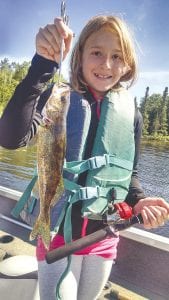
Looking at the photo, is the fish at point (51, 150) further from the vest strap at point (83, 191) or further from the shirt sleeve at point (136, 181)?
the shirt sleeve at point (136, 181)

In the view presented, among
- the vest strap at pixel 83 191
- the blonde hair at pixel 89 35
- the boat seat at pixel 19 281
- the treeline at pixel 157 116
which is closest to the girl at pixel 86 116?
the blonde hair at pixel 89 35

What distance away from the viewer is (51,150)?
6.02 feet

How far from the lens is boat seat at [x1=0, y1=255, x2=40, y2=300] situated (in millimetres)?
2680

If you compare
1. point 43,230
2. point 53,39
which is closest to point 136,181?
point 43,230

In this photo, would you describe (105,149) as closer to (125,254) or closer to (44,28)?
(44,28)

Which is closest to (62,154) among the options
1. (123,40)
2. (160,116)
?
(123,40)

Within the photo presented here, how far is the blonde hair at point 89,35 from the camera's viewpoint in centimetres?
246

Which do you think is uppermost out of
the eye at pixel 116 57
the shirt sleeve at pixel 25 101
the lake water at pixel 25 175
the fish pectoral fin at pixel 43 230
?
the eye at pixel 116 57

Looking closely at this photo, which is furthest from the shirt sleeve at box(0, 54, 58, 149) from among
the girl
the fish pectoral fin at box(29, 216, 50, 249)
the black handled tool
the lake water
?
the lake water

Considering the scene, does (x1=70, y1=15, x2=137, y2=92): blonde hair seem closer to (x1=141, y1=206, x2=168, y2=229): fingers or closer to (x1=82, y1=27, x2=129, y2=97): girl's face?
(x1=82, y1=27, x2=129, y2=97): girl's face

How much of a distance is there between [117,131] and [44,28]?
96 centimetres

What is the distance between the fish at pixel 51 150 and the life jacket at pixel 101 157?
31cm

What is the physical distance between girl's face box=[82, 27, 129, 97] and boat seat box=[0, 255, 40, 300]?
147 centimetres

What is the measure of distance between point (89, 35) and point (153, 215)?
1246mm
